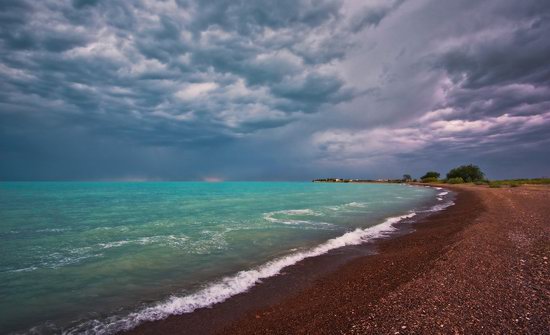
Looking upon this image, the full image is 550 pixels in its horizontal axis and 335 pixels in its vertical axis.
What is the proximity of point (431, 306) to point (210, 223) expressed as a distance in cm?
2250

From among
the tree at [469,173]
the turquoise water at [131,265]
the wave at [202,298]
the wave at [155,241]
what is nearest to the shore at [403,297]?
the wave at [202,298]

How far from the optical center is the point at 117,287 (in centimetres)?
1145

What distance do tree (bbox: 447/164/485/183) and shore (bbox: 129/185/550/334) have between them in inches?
6823

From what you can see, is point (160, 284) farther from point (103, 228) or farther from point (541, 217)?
point (541, 217)

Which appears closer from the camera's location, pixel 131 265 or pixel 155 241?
pixel 131 265

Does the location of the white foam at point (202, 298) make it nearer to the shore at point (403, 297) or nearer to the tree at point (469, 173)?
the shore at point (403, 297)

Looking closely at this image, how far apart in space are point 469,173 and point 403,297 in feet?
611

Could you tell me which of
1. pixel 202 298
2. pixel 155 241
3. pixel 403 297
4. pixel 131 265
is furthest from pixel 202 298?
pixel 155 241

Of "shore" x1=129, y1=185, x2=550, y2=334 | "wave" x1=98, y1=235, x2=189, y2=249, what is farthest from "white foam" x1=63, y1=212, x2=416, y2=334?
"wave" x1=98, y1=235, x2=189, y2=249

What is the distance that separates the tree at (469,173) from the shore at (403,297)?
173 meters

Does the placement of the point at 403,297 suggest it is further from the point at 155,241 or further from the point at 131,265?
the point at 155,241

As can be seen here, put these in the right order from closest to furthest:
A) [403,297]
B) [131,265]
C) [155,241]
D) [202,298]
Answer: [403,297] → [202,298] → [131,265] → [155,241]

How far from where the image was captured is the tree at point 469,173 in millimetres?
156375

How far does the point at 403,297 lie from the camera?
8.54m
